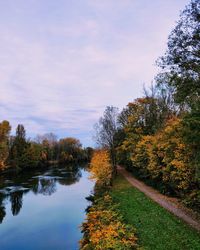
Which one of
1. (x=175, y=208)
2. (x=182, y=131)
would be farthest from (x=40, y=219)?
(x=182, y=131)

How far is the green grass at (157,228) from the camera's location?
11019 mm

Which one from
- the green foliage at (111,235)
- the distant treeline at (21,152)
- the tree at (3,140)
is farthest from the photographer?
the distant treeline at (21,152)

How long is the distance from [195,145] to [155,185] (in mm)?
12972

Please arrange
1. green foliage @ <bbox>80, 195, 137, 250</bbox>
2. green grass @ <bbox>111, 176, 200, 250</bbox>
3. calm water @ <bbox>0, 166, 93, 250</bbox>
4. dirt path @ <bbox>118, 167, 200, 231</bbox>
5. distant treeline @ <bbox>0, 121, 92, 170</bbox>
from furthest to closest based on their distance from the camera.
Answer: distant treeline @ <bbox>0, 121, 92, 170</bbox> → calm water @ <bbox>0, 166, 93, 250</bbox> → dirt path @ <bbox>118, 167, 200, 231</bbox> → green foliage @ <bbox>80, 195, 137, 250</bbox> → green grass @ <bbox>111, 176, 200, 250</bbox>

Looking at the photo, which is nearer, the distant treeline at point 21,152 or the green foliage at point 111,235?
the green foliage at point 111,235

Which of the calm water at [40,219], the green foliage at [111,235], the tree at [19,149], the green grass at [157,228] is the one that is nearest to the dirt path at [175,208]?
the green grass at [157,228]

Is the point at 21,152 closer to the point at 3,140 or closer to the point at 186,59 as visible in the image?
the point at 3,140

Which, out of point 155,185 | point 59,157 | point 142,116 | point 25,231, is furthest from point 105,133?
point 59,157

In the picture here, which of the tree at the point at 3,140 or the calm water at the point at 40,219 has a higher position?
the tree at the point at 3,140

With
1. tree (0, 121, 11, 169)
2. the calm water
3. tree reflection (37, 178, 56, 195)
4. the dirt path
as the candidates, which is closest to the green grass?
the dirt path

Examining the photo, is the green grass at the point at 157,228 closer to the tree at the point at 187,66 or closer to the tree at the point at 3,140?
the tree at the point at 187,66

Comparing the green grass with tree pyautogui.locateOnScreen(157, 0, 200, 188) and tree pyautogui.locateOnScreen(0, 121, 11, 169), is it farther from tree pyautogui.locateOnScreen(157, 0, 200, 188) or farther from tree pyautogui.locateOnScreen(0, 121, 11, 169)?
tree pyautogui.locateOnScreen(0, 121, 11, 169)

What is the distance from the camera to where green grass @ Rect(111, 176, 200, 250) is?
11.0 metres

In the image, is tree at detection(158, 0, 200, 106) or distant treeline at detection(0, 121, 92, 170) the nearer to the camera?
tree at detection(158, 0, 200, 106)
